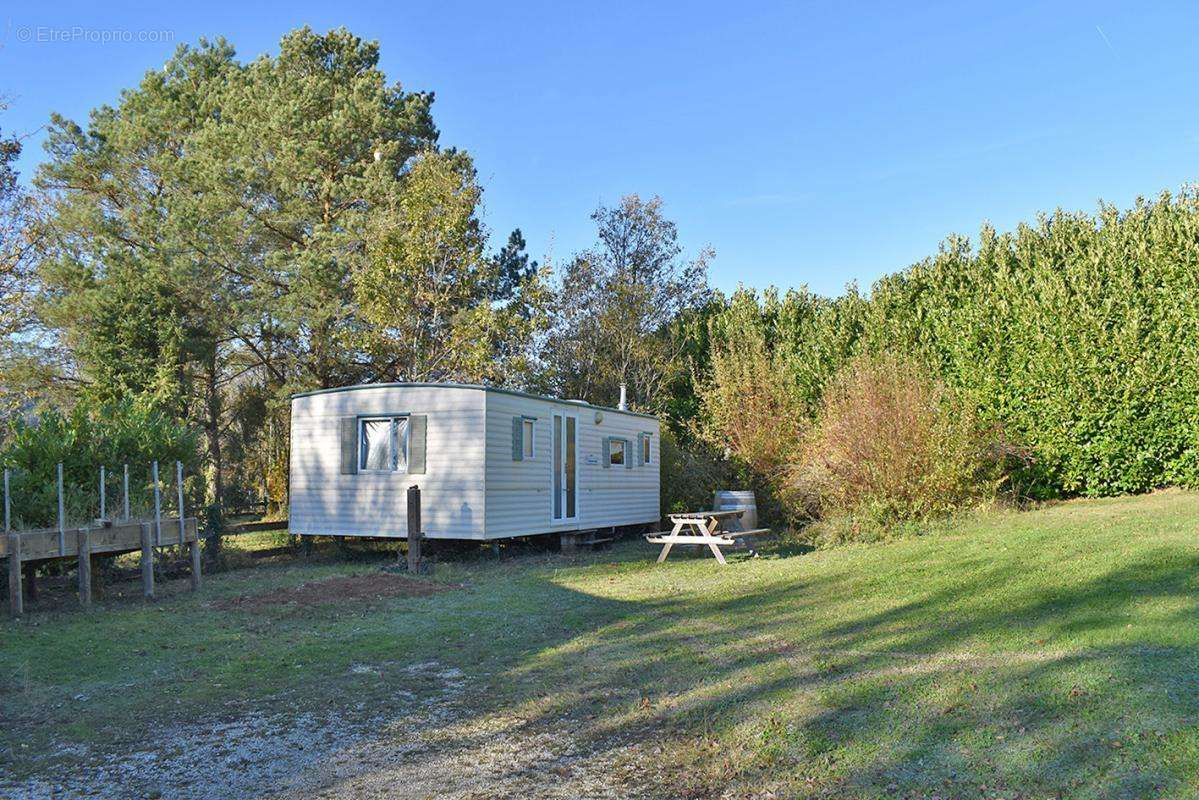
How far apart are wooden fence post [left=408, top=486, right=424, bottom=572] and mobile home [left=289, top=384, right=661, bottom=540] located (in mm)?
685

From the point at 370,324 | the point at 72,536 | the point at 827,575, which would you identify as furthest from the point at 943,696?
the point at 370,324

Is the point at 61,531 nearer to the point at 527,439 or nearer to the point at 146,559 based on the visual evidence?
the point at 146,559

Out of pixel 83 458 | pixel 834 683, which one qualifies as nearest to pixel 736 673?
pixel 834 683

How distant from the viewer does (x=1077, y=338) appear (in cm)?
1496

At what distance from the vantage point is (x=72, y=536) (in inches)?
369

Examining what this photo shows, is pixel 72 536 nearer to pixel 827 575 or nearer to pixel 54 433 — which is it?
pixel 54 433

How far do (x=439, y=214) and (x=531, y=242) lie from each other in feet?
14.5

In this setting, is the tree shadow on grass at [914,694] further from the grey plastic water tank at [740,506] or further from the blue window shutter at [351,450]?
the grey plastic water tank at [740,506]

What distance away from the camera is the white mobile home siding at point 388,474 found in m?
13.3

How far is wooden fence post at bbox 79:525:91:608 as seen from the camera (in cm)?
946

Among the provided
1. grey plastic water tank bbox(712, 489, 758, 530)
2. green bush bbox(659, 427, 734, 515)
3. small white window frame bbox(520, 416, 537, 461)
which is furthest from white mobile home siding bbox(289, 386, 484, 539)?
green bush bbox(659, 427, 734, 515)

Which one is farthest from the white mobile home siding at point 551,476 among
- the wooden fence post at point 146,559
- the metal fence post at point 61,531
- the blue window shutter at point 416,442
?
the metal fence post at point 61,531

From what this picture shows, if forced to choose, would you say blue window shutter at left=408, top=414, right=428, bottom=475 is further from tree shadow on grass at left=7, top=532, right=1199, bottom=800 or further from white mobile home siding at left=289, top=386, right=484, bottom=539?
tree shadow on grass at left=7, top=532, right=1199, bottom=800

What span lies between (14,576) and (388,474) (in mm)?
5620
